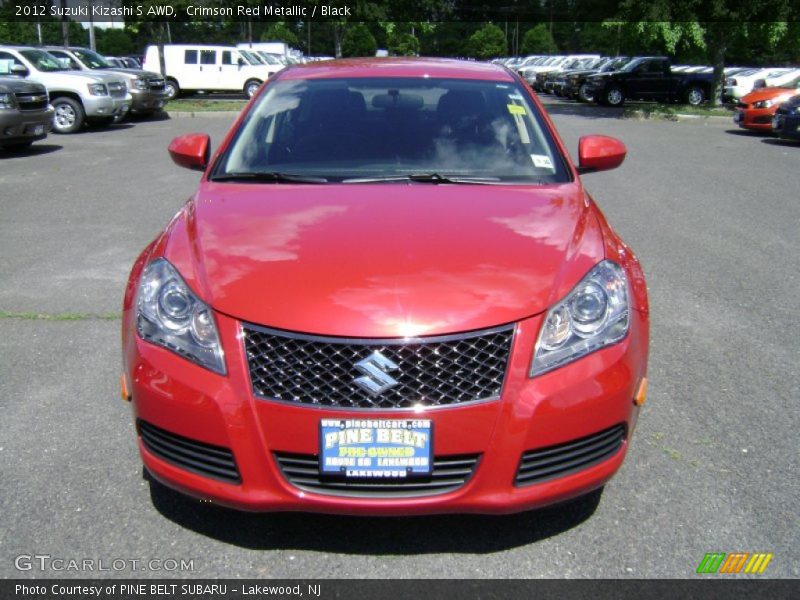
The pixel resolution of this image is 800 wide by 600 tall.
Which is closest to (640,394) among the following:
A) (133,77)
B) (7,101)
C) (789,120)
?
(7,101)

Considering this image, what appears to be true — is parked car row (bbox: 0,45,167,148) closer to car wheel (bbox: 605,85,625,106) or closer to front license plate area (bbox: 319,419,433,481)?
front license plate area (bbox: 319,419,433,481)

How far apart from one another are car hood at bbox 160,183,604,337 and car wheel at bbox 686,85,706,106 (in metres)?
26.8

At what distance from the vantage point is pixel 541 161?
148 inches

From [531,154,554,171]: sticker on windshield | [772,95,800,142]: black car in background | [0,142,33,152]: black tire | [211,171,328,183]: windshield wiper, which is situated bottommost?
[0,142,33,152]: black tire

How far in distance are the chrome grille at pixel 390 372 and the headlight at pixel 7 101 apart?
12346 mm

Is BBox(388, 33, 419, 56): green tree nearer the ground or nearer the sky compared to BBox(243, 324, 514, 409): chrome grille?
nearer the sky

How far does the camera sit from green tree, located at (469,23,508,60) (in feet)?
210

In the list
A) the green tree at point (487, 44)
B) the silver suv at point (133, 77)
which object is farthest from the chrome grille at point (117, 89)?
the green tree at point (487, 44)

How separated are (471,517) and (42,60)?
17828mm

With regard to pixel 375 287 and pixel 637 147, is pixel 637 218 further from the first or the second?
pixel 637 147

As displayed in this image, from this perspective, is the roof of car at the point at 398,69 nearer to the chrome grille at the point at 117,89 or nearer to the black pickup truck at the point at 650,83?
the chrome grille at the point at 117,89

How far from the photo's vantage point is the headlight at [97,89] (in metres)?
17.3

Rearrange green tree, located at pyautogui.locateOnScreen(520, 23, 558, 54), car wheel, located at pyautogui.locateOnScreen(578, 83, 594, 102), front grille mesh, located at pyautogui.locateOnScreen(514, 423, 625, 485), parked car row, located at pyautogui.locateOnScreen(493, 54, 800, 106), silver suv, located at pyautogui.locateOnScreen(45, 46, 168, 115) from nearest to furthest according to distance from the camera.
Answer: front grille mesh, located at pyautogui.locateOnScreen(514, 423, 625, 485) < silver suv, located at pyautogui.locateOnScreen(45, 46, 168, 115) < parked car row, located at pyautogui.locateOnScreen(493, 54, 800, 106) < car wheel, located at pyautogui.locateOnScreen(578, 83, 594, 102) < green tree, located at pyautogui.locateOnScreen(520, 23, 558, 54)

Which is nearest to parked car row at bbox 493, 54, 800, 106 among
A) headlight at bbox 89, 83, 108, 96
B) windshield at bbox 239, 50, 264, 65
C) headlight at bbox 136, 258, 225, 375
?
windshield at bbox 239, 50, 264, 65
